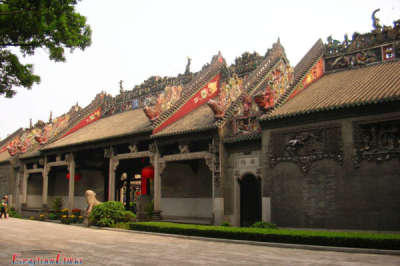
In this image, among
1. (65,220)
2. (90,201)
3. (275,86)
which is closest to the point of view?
(275,86)

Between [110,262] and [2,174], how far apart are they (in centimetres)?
2456

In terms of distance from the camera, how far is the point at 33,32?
9391 millimetres

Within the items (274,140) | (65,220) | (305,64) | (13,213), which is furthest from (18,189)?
(305,64)

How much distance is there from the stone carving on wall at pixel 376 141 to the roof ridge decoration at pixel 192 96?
874cm

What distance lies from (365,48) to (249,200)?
729 cm

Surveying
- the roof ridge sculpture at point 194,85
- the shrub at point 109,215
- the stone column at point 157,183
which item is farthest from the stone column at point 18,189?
the roof ridge sculpture at point 194,85

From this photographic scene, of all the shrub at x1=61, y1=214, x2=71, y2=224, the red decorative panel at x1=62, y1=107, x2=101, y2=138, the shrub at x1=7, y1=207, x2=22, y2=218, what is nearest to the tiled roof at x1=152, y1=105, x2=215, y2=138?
the shrub at x1=61, y1=214, x2=71, y2=224

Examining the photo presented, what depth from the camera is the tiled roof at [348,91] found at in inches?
441

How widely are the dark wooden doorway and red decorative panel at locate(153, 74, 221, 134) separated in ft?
16.4

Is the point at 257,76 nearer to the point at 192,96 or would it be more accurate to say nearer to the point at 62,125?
the point at 192,96

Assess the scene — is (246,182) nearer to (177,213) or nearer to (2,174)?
(177,213)

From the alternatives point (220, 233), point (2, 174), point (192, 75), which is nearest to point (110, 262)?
point (220, 233)

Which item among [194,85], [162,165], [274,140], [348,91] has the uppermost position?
[194,85]

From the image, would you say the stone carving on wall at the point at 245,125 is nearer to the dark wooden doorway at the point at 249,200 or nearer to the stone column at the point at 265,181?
the stone column at the point at 265,181
